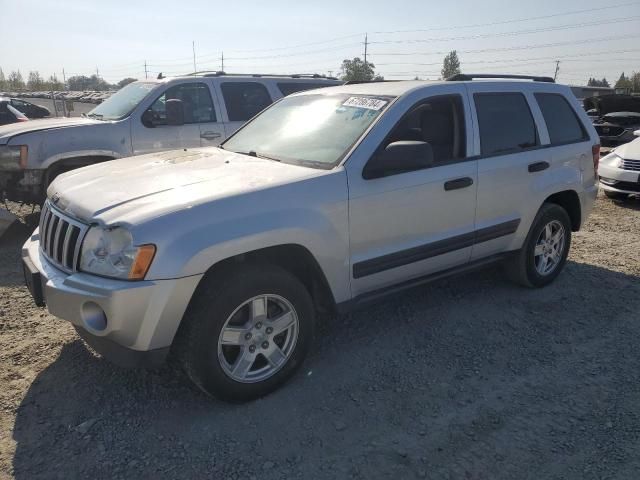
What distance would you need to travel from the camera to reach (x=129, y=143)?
21.5ft

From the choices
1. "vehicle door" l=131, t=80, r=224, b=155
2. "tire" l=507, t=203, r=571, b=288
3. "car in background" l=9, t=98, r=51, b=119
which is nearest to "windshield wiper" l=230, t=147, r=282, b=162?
"tire" l=507, t=203, r=571, b=288

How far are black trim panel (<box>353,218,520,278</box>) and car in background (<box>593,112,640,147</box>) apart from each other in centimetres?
1081

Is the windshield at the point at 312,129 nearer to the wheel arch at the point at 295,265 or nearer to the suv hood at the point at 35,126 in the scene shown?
the wheel arch at the point at 295,265

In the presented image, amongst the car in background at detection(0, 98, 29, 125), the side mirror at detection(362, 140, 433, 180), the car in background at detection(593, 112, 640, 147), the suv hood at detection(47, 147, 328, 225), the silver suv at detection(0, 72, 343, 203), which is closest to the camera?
the suv hood at detection(47, 147, 328, 225)

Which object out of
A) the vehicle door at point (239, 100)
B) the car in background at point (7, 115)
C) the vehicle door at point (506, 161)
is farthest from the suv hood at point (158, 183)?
the car in background at point (7, 115)

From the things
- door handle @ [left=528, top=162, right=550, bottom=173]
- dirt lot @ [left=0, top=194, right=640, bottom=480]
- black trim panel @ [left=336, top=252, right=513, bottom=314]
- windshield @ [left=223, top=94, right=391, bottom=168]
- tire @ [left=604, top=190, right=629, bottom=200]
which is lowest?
dirt lot @ [left=0, top=194, right=640, bottom=480]

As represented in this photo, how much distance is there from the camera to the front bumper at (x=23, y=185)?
19.8ft

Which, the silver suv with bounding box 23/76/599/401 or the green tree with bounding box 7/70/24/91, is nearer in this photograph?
the silver suv with bounding box 23/76/599/401

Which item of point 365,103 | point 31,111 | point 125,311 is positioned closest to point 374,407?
point 125,311

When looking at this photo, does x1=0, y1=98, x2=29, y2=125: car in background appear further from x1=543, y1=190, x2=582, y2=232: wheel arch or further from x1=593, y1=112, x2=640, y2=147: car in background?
x1=593, y1=112, x2=640, y2=147: car in background

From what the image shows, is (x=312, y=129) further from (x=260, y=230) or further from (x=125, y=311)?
(x=125, y=311)

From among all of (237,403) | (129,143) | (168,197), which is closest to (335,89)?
(168,197)

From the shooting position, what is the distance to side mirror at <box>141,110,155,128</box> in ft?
21.9

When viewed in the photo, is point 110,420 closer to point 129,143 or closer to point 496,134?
point 496,134
